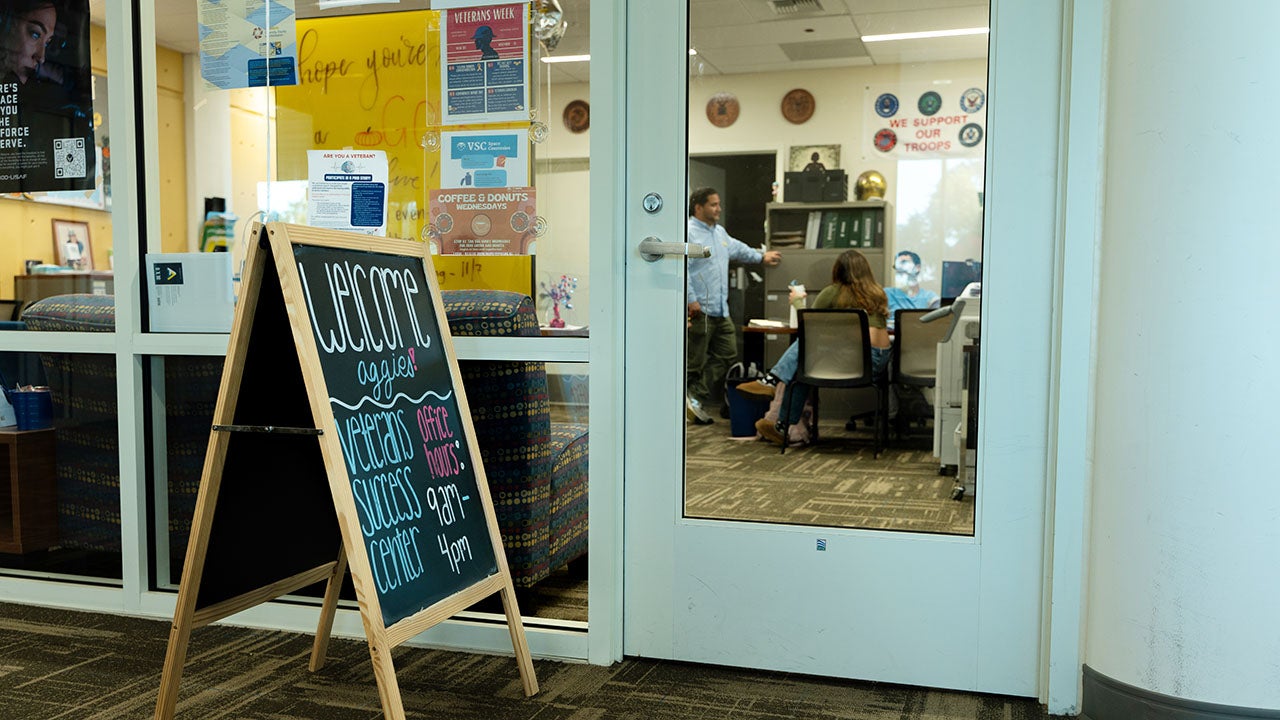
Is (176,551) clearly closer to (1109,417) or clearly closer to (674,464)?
(674,464)

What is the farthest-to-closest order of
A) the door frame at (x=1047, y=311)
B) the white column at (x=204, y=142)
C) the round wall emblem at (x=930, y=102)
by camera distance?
1. the white column at (x=204, y=142)
2. the round wall emblem at (x=930, y=102)
3. the door frame at (x=1047, y=311)

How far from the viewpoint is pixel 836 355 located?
7.67 feet

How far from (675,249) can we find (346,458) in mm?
896

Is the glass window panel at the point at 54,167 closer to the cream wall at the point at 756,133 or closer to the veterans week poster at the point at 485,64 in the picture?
the veterans week poster at the point at 485,64

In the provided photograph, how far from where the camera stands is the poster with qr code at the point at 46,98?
9.34 ft

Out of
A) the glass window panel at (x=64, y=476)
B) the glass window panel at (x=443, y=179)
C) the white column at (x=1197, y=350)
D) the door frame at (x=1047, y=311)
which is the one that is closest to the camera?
the white column at (x=1197, y=350)

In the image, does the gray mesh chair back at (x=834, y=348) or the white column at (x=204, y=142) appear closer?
the gray mesh chair back at (x=834, y=348)

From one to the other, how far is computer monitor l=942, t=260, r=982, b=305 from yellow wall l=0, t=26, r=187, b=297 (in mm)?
1966

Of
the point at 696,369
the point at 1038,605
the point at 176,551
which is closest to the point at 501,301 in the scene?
the point at 696,369

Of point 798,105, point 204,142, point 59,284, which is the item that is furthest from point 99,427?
point 798,105

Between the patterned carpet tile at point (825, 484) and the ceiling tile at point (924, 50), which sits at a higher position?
the ceiling tile at point (924, 50)

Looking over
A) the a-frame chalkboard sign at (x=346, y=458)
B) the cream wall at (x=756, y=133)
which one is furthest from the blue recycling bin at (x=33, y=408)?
the cream wall at (x=756, y=133)

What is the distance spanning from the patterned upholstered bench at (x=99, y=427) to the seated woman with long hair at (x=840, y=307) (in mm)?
1478

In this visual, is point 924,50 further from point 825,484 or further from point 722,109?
point 825,484
